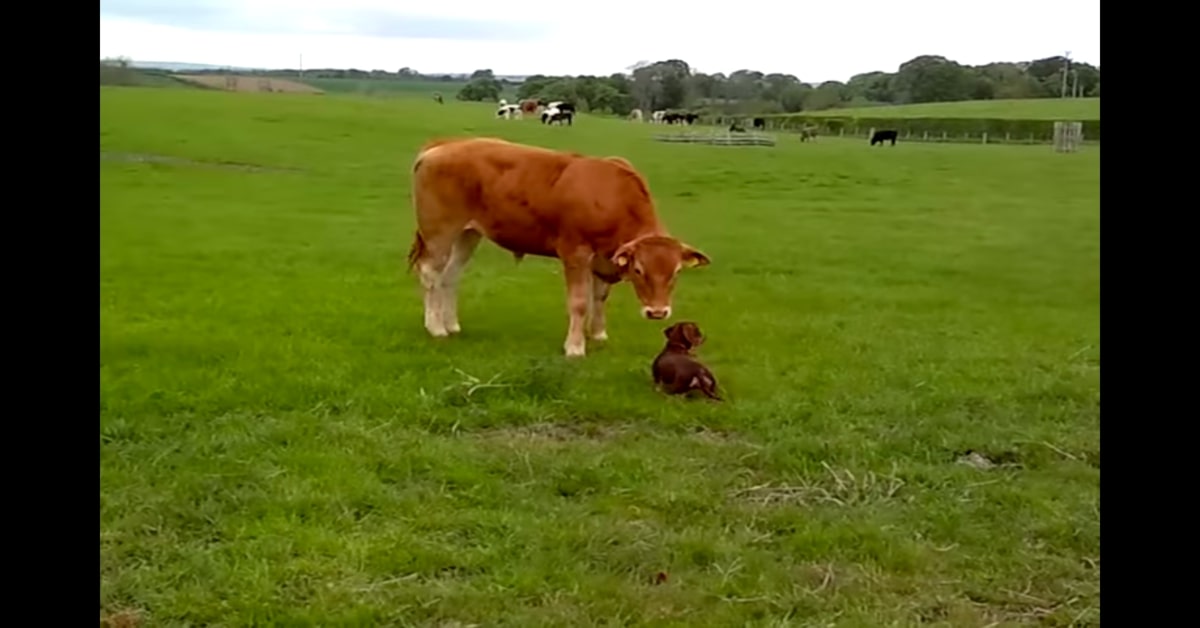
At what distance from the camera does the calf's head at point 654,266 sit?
6.14 meters

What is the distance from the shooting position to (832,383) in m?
6.02

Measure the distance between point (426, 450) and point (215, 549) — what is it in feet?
3.82

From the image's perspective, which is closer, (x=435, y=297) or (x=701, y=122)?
(x=435, y=297)

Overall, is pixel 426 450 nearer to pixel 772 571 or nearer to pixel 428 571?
pixel 428 571

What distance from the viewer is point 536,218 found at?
6.85 metres

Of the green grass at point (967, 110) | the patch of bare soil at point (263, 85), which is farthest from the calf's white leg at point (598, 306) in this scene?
the patch of bare soil at point (263, 85)

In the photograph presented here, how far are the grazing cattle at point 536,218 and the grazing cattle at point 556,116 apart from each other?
24.5 m

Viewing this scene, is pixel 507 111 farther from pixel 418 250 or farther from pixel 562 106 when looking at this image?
pixel 418 250

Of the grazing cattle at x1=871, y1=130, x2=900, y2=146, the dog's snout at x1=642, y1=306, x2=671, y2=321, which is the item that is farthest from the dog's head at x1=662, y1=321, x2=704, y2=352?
the grazing cattle at x1=871, y1=130, x2=900, y2=146

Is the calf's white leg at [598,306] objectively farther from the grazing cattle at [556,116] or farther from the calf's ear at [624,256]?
the grazing cattle at [556,116]

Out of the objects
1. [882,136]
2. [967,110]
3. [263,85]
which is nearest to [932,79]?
[967,110]

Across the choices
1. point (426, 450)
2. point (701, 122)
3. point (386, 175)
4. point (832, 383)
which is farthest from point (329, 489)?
point (701, 122)

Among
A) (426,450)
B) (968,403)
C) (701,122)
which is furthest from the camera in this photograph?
(701,122)

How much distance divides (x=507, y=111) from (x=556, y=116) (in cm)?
373
